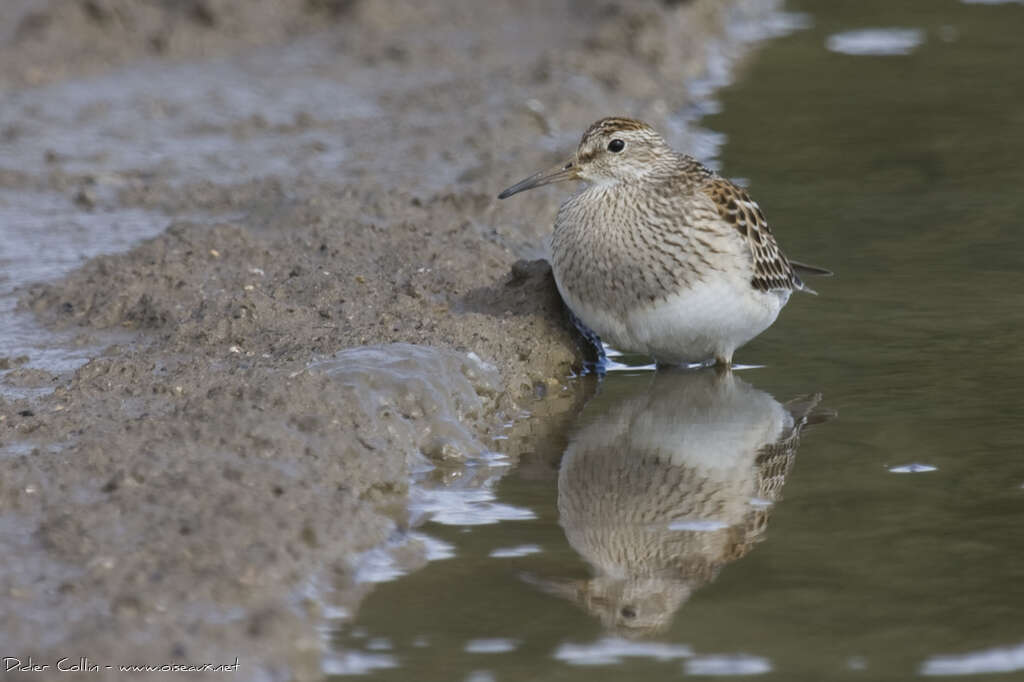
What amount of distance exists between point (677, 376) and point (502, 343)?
1027mm

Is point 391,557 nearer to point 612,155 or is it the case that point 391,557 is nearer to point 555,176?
point 555,176

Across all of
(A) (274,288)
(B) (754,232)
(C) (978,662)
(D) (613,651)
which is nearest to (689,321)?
(B) (754,232)

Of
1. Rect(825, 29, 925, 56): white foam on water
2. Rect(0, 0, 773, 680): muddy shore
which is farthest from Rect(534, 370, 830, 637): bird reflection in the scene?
Rect(825, 29, 925, 56): white foam on water

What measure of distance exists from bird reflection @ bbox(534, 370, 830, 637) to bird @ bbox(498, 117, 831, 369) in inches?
13.3

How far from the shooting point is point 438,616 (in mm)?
5547

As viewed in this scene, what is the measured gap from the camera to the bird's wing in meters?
8.31

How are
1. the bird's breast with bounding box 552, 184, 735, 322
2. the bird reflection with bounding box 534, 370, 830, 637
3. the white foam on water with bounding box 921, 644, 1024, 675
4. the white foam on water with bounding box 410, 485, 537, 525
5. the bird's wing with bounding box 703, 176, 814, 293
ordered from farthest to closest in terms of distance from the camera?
the bird's wing with bounding box 703, 176, 814, 293 < the bird's breast with bounding box 552, 184, 735, 322 < the white foam on water with bounding box 410, 485, 537, 525 < the bird reflection with bounding box 534, 370, 830, 637 < the white foam on water with bounding box 921, 644, 1024, 675

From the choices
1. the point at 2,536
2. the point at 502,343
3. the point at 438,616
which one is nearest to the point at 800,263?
the point at 502,343

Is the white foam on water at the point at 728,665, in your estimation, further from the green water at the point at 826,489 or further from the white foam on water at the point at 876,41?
the white foam on water at the point at 876,41

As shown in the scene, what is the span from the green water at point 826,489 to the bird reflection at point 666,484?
2 centimetres

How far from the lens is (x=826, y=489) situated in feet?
22.1

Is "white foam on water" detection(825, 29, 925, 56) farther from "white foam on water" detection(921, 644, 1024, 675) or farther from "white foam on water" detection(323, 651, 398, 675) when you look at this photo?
"white foam on water" detection(323, 651, 398, 675)

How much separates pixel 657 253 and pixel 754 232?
686 mm

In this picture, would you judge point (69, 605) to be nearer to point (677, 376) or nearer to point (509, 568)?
point (509, 568)
